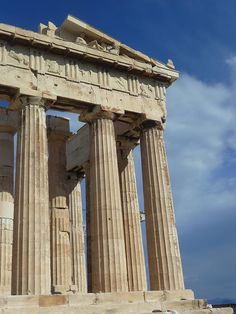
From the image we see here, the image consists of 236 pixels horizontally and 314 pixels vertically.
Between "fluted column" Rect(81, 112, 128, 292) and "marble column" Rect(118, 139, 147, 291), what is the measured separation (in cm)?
349

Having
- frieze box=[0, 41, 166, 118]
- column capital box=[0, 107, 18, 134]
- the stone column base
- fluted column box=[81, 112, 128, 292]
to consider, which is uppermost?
frieze box=[0, 41, 166, 118]

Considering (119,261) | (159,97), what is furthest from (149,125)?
(119,261)

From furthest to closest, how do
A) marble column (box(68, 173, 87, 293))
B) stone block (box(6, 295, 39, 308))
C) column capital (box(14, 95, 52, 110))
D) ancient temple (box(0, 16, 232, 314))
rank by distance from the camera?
marble column (box(68, 173, 87, 293)), column capital (box(14, 95, 52, 110)), ancient temple (box(0, 16, 232, 314)), stone block (box(6, 295, 39, 308))

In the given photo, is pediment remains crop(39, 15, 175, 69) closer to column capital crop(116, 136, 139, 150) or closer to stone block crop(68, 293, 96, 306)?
column capital crop(116, 136, 139, 150)

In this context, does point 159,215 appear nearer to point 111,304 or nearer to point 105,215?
point 105,215

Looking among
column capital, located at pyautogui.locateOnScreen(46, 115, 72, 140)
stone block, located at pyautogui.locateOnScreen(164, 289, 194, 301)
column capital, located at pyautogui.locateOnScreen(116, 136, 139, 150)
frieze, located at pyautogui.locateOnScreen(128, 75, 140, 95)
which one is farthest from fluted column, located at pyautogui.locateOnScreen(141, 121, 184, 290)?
column capital, located at pyautogui.locateOnScreen(46, 115, 72, 140)

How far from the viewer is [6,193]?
23.3 metres

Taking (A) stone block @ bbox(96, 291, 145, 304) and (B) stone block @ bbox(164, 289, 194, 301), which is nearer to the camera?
(A) stone block @ bbox(96, 291, 145, 304)

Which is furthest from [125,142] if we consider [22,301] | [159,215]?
[22,301]

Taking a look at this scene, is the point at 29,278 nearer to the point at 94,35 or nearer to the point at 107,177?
the point at 107,177

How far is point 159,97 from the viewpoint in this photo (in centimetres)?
2512

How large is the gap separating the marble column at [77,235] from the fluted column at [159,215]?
21.7ft

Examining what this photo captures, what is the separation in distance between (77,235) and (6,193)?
22.1 feet

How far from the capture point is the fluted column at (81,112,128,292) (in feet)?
65.8
